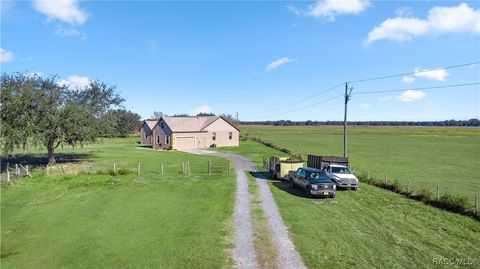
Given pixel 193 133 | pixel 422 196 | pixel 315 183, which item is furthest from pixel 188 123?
pixel 422 196

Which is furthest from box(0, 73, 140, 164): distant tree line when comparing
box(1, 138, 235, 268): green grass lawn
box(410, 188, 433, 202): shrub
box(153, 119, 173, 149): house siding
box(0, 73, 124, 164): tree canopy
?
box(410, 188, 433, 202): shrub

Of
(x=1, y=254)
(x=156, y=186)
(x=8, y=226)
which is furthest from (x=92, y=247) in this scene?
(x=156, y=186)

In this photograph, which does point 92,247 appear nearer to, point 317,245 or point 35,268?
point 35,268

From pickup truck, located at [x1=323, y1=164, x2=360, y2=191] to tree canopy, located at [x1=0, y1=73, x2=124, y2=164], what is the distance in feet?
86.7

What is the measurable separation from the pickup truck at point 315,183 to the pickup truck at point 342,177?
6.79 feet

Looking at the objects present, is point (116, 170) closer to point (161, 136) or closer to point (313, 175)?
point (313, 175)

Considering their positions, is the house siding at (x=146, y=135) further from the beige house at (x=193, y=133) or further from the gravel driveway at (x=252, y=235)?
the gravel driveway at (x=252, y=235)

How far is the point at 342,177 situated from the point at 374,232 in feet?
32.8

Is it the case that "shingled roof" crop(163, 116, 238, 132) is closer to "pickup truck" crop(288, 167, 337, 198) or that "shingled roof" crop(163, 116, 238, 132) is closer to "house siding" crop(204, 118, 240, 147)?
"house siding" crop(204, 118, 240, 147)

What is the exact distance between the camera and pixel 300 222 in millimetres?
15719

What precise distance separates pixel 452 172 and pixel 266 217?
27000 millimetres

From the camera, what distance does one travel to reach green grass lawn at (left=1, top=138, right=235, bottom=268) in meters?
11.9

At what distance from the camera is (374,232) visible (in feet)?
47.7

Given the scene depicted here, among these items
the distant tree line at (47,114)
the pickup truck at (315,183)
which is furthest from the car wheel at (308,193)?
the distant tree line at (47,114)
